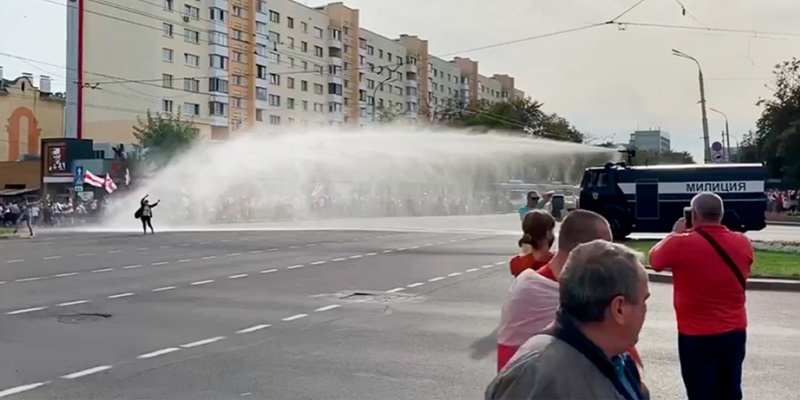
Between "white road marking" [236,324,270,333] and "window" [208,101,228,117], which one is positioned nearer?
"white road marking" [236,324,270,333]

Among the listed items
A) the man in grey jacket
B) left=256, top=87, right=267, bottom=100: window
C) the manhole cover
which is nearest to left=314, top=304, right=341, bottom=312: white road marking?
the manhole cover

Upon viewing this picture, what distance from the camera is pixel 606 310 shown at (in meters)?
2.28

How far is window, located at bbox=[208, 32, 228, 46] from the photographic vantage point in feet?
254

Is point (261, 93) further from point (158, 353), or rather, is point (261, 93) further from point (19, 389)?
point (19, 389)

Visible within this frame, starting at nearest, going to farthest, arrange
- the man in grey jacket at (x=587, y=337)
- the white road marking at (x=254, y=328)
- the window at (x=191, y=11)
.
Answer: the man in grey jacket at (x=587, y=337) < the white road marking at (x=254, y=328) < the window at (x=191, y=11)

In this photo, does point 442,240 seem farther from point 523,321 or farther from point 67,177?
point 67,177

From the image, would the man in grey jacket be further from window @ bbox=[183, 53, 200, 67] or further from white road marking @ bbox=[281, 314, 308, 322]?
window @ bbox=[183, 53, 200, 67]

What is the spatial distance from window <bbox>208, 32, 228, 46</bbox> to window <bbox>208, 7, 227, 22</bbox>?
4.48 ft

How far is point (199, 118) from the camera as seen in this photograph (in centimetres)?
7612

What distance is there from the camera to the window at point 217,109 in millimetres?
77188

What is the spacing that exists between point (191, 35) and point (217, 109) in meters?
7.02

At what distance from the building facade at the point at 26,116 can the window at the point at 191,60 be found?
47.9 ft

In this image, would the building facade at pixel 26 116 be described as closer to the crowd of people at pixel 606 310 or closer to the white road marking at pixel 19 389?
the white road marking at pixel 19 389

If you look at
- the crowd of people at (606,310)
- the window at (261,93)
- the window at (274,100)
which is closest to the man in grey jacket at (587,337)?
the crowd of people at (606,310)
